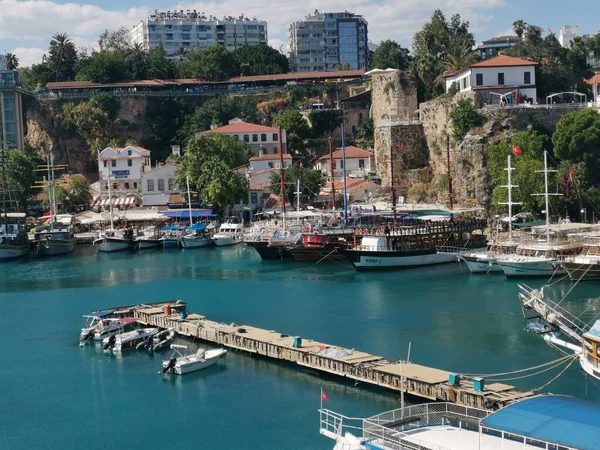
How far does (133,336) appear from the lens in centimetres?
3925

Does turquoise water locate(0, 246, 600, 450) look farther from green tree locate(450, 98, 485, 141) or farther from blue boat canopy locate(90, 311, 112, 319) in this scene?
green tree locate(450, 98, 485, 141)

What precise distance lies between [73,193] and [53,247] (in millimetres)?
16946

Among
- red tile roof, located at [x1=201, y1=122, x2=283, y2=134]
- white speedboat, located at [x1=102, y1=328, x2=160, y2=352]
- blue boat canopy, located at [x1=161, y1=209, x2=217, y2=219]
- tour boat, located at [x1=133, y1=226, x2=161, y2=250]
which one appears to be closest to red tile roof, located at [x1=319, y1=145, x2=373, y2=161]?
red tile roof, located at [x1=201, y1=122, x2=283, y2=134]

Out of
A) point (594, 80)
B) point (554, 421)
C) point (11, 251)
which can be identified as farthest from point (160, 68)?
point (554, 421)

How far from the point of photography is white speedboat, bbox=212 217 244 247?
245 ft

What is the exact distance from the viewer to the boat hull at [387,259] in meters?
57.6

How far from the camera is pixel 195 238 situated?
74750mm

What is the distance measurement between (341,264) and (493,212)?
42.0ft

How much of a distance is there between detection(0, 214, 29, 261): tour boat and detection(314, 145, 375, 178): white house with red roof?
2796cm

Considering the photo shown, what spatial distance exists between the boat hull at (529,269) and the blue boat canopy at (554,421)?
28.1 m

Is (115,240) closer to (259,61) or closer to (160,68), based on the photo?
(160,68)

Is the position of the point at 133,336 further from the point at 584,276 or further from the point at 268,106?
the point at 268,106

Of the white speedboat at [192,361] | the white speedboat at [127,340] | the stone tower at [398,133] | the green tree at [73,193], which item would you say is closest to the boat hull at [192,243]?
the stone tower at [398,133]

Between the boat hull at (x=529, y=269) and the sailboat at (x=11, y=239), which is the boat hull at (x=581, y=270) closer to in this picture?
the boat hull at (x=529, y=269)
